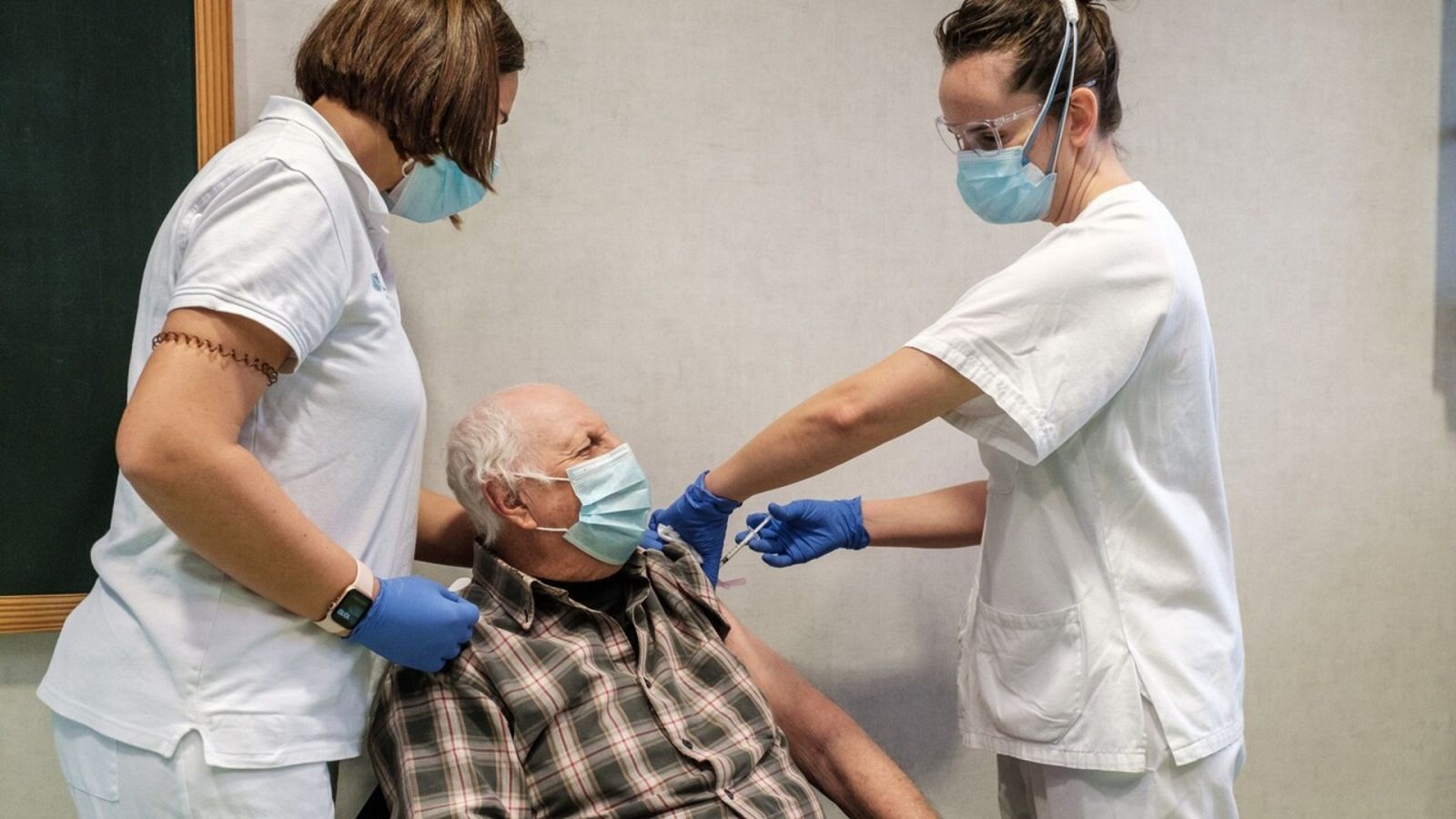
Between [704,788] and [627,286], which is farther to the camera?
[627,286]

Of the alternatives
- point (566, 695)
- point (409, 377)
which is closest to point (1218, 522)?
point (566, 695)

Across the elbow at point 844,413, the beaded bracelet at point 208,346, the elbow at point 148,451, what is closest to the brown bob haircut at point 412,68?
the beaded bracelet at point 208,346

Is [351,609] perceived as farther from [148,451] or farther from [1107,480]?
[1107,480]

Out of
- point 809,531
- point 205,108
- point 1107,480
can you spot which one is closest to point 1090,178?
point 1107,480

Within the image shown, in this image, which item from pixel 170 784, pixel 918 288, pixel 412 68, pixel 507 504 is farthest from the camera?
pixel 918 288

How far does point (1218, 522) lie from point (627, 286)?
1.06 metres

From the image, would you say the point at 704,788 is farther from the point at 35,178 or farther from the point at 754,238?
the point at 35,178

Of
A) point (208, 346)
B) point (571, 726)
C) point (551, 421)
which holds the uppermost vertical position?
point (208, 346)

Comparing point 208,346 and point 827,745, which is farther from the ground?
point 208,346

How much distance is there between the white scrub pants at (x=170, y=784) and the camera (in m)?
1.25

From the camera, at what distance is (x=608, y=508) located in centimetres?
168

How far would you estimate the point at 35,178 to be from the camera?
171 cm

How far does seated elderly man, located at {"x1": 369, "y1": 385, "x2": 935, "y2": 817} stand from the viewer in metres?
1.52

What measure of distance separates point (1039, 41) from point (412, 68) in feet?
2.77
